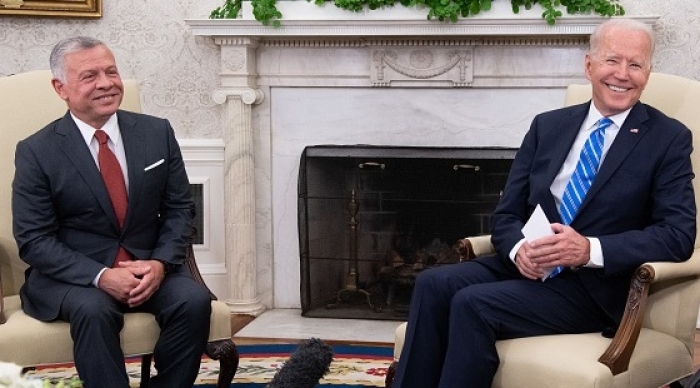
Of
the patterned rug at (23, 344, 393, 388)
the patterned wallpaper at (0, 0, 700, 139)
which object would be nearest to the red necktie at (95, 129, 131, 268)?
the patterned rug at (23, 344, 393, 388)

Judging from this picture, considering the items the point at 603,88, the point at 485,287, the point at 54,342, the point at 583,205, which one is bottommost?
the point at 54,342

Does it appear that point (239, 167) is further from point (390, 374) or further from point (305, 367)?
point (305, 367)

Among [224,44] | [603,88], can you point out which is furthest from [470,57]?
[603,88]

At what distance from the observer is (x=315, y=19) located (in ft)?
17.3

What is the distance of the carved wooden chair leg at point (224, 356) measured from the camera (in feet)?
11.8

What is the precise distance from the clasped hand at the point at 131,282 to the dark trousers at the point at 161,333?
0.10 ft

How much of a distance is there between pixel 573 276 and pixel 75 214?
5.21 ft

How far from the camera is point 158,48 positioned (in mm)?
5707

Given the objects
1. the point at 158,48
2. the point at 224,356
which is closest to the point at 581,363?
the point at 224,356

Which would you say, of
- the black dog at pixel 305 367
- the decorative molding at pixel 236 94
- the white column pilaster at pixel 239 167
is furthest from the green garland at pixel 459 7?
the black dog at pixel 305 367

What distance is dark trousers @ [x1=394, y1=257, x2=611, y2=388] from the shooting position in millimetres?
3070

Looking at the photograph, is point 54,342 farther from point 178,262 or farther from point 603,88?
point 603,88

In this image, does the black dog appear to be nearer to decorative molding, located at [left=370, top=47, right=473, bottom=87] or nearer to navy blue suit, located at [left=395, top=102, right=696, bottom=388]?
navy blue suit, located at [left=395, top=102, right=696, bottom=388]

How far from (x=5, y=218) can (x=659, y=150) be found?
85.1 inches
